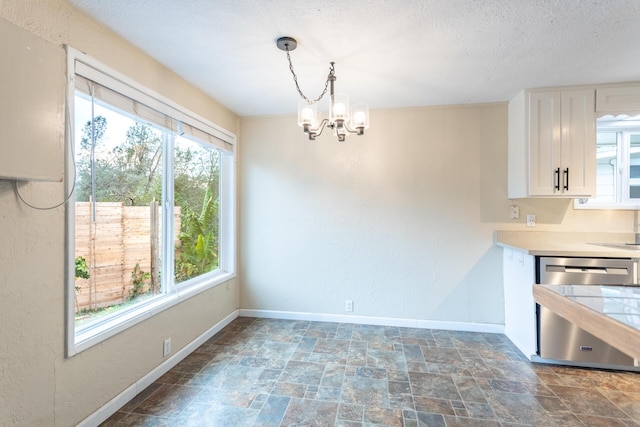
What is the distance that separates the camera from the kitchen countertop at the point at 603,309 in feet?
2.61

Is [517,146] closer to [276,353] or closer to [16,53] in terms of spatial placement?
[276,353]

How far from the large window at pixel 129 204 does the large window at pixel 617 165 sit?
381cm

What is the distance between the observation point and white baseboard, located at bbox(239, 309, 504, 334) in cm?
321

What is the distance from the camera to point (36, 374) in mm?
1466

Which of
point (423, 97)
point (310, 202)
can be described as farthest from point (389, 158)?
point (310, 202)

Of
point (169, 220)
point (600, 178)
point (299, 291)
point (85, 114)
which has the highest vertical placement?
point (85, 114)

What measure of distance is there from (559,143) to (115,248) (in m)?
3.76

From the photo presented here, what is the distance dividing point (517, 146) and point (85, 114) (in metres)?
3.53

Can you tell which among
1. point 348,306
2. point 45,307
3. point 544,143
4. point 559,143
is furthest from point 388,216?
point 45,307

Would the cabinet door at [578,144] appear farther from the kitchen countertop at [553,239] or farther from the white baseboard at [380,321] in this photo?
the white baseboard at [380,321]

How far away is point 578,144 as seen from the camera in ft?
8.96

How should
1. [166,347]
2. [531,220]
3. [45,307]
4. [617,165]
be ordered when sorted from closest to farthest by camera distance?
[45,307] < [166,347] < [617,165] < [531,220]

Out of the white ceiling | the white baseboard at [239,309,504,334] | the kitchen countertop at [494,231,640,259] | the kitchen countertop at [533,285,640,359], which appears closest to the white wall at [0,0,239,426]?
the white ceiling

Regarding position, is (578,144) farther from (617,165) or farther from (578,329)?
(578,329)
